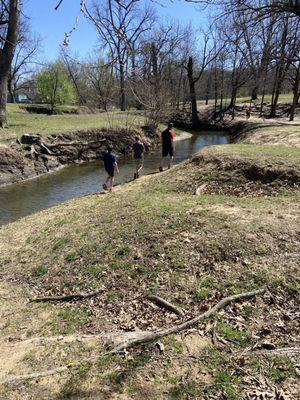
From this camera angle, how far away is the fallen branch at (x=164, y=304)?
6.52 metres

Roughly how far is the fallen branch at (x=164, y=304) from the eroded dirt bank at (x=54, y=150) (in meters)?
13.6

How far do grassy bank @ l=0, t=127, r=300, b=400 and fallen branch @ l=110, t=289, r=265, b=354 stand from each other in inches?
4.5

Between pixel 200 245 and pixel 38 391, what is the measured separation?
4.05 m

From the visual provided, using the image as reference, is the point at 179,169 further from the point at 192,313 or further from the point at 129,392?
the point at 129,392

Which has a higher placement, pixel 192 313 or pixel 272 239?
pixel 272 239

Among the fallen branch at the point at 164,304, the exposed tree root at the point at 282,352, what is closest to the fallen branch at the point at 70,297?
the fallen branch at the point at 164,304

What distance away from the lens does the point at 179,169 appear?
1400cm

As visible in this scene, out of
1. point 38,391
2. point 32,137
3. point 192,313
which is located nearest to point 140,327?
point 192,313

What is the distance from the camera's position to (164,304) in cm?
671

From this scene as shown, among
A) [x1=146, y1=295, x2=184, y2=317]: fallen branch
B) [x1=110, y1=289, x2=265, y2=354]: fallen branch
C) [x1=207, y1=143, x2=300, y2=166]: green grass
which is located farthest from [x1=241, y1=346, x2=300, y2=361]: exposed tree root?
[x1=207, y1=143, x2=300, y2=166]: green grass

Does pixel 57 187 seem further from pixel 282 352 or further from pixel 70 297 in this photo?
pixel 282 352

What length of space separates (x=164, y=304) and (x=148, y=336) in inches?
34.9

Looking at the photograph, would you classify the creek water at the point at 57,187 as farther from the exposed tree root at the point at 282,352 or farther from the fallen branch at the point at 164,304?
the exposed tree root at the point at 282,352

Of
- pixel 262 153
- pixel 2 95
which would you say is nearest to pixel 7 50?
pixel 2 95
